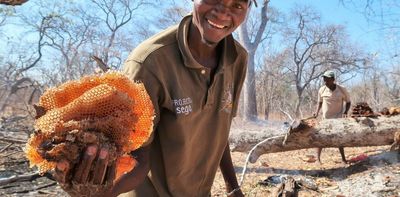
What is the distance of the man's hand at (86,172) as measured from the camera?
84 centimetres

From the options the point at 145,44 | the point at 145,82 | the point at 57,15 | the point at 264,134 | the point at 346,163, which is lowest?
the point at 346,163

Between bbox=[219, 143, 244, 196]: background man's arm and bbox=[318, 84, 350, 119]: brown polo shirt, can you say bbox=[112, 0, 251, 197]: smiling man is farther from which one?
bbox=[318, 84, 350, 119]: brown polo shirt

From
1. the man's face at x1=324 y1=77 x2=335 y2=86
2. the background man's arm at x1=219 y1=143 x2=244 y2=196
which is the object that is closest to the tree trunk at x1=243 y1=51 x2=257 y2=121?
the man's face at x1=324 y1=77 x2=335 y2=86

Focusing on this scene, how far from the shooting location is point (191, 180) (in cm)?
154

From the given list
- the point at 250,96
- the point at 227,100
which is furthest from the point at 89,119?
the point at 250,96

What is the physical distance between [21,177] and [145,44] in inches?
118

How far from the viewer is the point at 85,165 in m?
0.84

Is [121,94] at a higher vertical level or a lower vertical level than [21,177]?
higher

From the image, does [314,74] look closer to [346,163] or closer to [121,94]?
[346,163]

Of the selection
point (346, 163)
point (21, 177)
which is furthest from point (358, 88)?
point (21, 177)

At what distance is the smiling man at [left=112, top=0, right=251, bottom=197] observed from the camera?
130cm

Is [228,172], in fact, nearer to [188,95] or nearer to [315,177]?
[188,95]

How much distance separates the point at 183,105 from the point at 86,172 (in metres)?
0.55

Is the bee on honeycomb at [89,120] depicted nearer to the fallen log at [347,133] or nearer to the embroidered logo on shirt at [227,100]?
the embroidered logo on shirt at [227,100]
